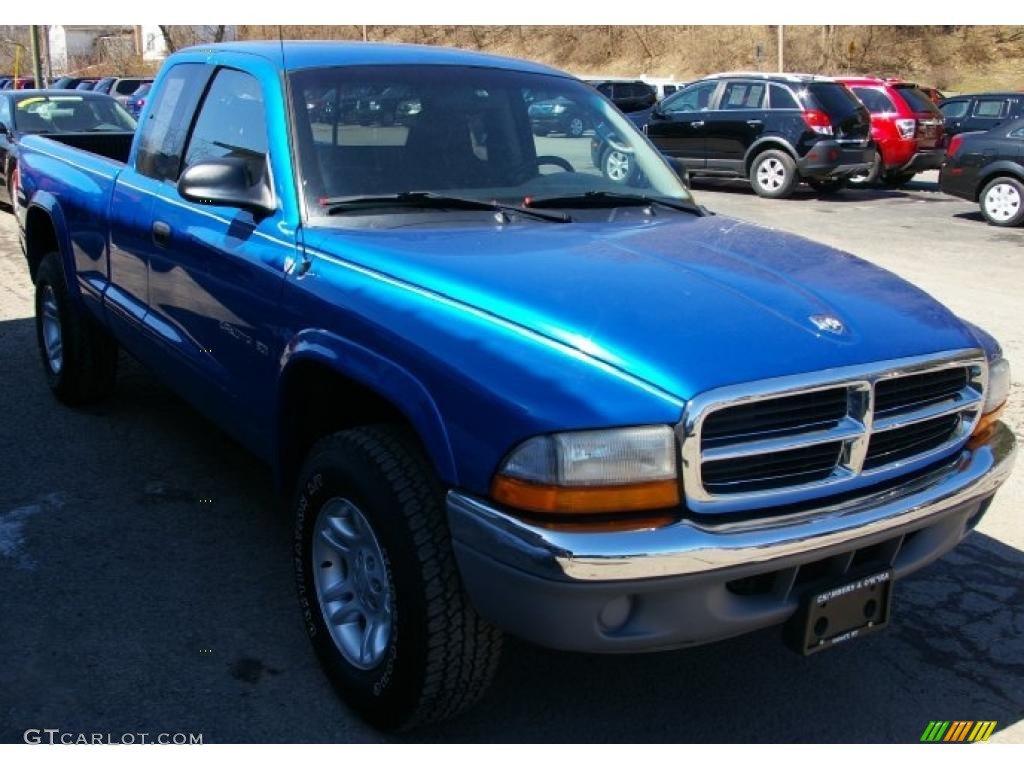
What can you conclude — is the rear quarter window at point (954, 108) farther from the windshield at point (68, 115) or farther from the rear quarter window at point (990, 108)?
the windshield at point (68, 115)

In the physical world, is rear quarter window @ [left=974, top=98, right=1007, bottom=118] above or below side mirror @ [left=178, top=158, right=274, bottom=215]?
below

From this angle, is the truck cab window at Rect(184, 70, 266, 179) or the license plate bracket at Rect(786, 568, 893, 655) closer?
the license plate bracket at Rect(786, 568, 893, 655)

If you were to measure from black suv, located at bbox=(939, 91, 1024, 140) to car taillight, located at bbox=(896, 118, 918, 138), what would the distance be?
2.67 meters

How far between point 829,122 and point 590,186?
1324cm

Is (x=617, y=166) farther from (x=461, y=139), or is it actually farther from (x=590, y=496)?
(x=590, y=496)

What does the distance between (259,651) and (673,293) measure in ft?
5.85

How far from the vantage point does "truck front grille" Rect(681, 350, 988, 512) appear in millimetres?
2502

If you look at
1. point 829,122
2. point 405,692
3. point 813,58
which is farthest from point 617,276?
point 813,58

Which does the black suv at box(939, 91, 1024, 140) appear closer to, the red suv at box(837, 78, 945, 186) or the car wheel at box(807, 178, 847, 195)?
the red suv at box(837, 78, 945, 186)

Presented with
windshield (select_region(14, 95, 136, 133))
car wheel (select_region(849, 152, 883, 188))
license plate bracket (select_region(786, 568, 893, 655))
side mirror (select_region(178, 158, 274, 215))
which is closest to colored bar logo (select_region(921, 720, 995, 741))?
license plate bracket (select_region(786, 568, 893, 655))

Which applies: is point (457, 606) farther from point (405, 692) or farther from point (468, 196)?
point (468, 196)

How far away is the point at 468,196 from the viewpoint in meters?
3.69

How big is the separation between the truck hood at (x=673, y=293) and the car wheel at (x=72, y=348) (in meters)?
2.77

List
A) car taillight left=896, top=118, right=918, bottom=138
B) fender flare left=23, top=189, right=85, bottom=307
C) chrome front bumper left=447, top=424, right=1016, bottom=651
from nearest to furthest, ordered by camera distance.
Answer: chrome front bumper left=447, top=424, right=1016, bottom=651 → fender flare left=23, top=189, right=85, bottom=307 → car taillight left=896, top=118, right=918, bottom=138
